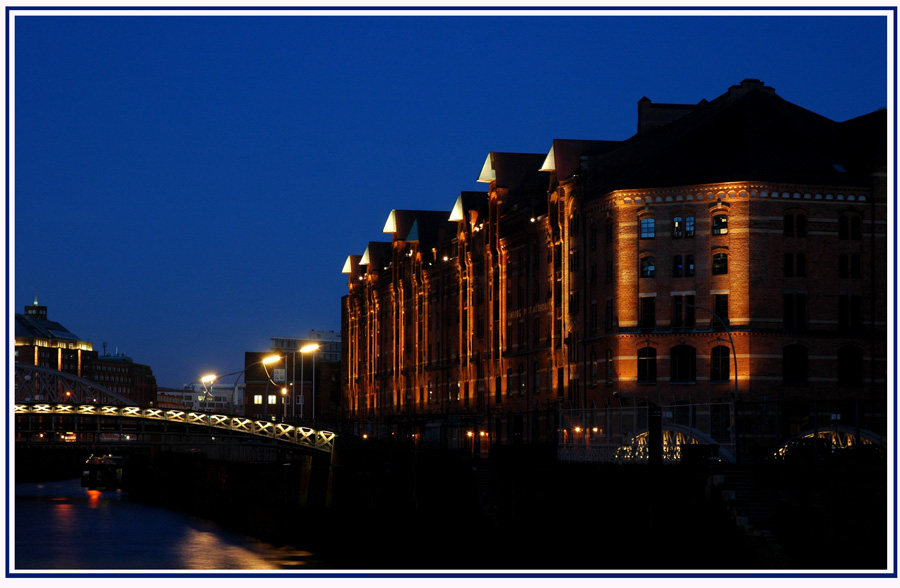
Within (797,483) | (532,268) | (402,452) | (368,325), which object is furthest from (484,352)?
(797,483)

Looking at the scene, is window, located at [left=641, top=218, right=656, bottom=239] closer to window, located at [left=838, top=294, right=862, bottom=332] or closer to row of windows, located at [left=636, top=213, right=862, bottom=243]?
row of windows, located at [left=636, top=213, right=862, bottom=243]

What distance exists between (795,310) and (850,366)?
15.1 feet

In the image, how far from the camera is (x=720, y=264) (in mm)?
74938

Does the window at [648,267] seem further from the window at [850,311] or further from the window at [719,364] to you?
the window at [850,311]

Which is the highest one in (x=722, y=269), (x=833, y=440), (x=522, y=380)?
(x=722, y=269)

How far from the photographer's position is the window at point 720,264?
7488cm

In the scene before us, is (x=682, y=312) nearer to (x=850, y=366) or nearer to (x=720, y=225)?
(x=720, y=225)

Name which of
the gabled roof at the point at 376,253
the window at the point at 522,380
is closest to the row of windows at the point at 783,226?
the window at the point at 522,380

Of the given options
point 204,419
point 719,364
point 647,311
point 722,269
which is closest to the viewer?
point 719,364

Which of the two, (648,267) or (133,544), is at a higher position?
(648,267)

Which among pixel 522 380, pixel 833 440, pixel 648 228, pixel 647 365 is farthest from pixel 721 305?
pixel 833 440

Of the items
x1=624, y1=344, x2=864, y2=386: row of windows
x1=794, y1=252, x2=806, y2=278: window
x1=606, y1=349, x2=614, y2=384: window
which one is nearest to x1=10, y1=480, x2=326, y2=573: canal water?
x1=606, y1=349, x2=614, y2=384: window

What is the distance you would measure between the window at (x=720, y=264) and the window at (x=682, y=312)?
197 centimetres

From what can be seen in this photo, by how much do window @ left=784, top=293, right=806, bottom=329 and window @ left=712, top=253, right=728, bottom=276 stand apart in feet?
12.1
